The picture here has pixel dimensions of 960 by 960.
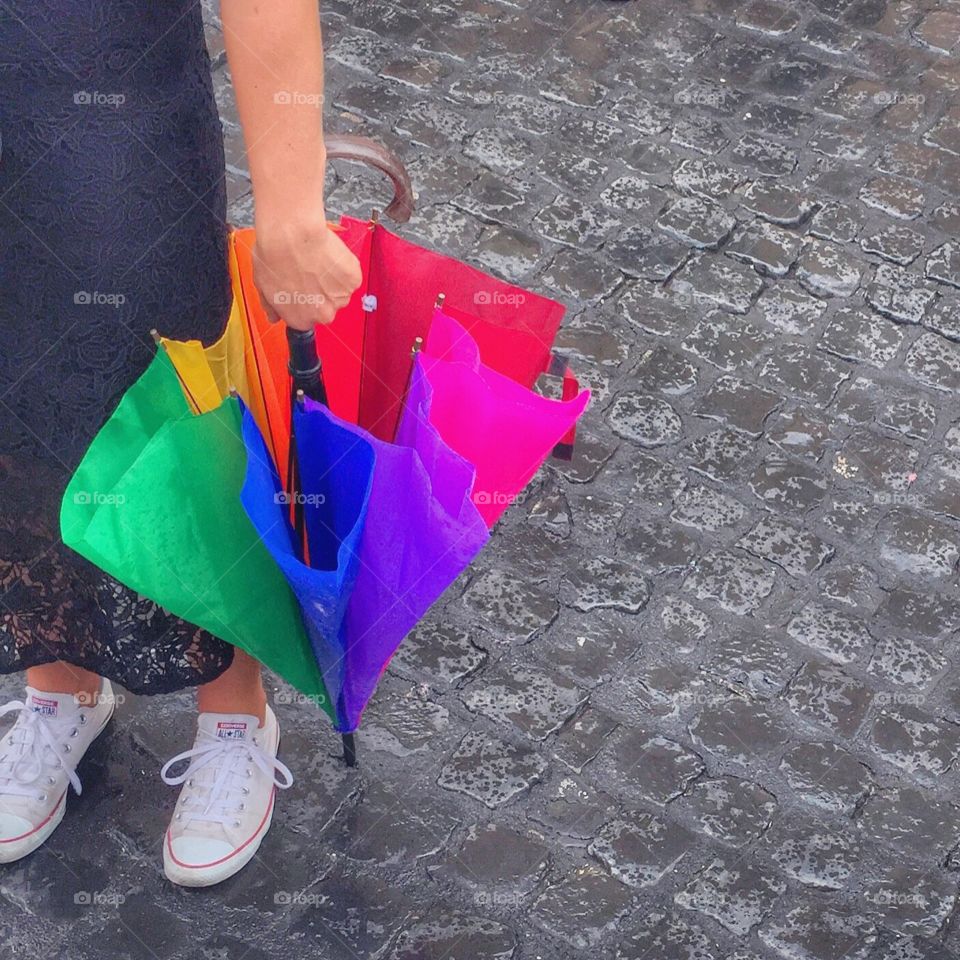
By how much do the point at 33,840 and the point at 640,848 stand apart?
129 cm

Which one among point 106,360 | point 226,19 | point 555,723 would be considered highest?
point 226,19

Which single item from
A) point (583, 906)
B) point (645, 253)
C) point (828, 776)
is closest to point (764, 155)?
point (645, 253)

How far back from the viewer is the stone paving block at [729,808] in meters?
2.94

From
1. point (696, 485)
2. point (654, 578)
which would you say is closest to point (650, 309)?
point (696, 485)

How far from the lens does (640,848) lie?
9.51 ft

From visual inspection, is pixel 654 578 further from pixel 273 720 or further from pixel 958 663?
pixel 273 720

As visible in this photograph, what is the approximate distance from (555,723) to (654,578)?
529mm

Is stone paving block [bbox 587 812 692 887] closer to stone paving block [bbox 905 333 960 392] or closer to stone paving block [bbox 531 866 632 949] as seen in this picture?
stone paving block [bbox 531 866 632 949]

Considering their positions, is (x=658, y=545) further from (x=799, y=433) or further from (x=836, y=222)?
(x=836, y=222)

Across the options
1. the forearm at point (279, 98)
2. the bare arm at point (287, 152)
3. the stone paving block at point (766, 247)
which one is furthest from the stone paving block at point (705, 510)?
the forearm at point (279, 98)

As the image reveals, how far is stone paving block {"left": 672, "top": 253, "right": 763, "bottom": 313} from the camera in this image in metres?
4.23

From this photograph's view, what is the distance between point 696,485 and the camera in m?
3.70

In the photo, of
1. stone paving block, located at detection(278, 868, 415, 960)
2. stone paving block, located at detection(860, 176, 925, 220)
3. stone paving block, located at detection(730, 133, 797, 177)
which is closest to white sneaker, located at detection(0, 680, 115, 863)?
stone paving block, located at detection(278, 868, 415, 960)

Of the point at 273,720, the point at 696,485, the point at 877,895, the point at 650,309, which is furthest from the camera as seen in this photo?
the point at 650,309
